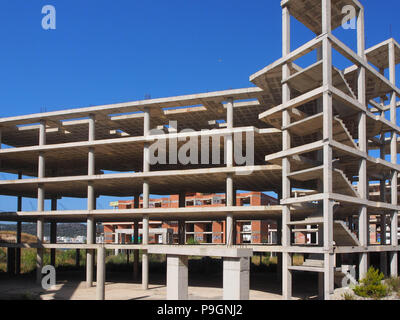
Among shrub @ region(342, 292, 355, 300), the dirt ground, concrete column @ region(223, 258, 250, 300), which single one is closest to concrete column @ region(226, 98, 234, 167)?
the dirt ground

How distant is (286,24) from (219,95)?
27.7 ft

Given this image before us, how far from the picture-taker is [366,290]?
28.7 metres

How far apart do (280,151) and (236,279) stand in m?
18.4

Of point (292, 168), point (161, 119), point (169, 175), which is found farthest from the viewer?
point (161, 119)

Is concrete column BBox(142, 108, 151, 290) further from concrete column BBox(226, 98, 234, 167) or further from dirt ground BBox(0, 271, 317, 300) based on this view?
concrete column BBox(226, 98, 234, 167)

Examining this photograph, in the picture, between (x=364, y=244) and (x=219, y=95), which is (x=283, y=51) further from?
(x=364, y=244)

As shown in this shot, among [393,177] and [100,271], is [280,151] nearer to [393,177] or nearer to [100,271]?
[393,177]

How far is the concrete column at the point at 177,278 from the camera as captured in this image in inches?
1054

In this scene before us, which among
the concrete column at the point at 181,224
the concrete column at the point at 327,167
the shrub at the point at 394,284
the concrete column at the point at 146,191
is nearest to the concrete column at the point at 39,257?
the concrete column at the point at 146,191

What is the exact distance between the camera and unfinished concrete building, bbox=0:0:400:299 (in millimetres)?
31172

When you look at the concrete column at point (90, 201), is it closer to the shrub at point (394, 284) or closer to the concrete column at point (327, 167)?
the concrete column at point (327, 167)

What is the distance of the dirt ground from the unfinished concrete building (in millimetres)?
2591
